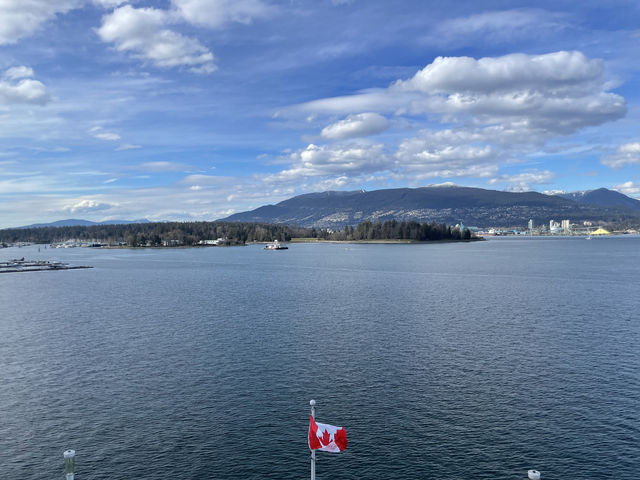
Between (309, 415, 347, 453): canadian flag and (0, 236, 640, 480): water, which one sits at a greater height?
(309, 415, 347, 453): canadian flag

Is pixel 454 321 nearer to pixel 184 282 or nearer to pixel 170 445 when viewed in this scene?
pixel 170 445

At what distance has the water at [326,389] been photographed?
33.9 metres

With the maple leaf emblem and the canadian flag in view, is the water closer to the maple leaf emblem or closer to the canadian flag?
the canadian flag

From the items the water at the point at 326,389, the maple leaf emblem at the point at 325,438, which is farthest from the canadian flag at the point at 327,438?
the water at the point at 326,389

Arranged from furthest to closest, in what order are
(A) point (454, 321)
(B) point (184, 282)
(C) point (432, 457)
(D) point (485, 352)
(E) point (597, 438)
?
(B) point (184, 282) → (A) point (454, 321) → (D) point (485, 352) → (E) point (597, 438) → (C) point (432, 457)

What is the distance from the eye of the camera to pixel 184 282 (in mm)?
144000

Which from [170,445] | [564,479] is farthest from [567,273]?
[170,445]

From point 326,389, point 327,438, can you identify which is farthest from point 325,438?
point 326,389

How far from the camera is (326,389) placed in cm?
4650

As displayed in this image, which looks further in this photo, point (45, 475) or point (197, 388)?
point (197, 388)

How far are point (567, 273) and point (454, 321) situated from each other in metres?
95.2

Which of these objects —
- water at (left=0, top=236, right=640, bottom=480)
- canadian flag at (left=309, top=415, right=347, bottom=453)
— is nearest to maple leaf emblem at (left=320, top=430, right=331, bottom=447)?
canadian flag at (left=309, top=415, right=347, bottom=453)

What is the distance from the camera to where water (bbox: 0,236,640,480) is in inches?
1334

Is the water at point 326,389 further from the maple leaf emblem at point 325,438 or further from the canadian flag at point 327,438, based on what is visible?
the maple leaf emblem at point 325,438
